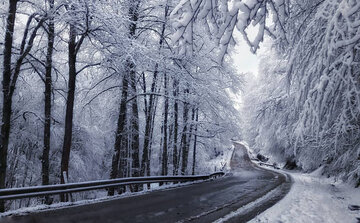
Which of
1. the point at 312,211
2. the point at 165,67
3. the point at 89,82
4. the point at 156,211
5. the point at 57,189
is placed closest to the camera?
the point at 156,211

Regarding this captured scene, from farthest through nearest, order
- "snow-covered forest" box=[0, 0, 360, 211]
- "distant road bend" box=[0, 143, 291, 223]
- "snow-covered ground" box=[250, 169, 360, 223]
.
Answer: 1. "snow-covered ground" box=[250, 169, 360, 223]
2. "distant road bend" box=[0, 143, 291, 223]
3. "snow-covered forest" box=[0, 0, 360, 211]

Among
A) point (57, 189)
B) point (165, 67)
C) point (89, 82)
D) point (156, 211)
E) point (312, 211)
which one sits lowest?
point (312, 211)

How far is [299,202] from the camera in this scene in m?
9.86

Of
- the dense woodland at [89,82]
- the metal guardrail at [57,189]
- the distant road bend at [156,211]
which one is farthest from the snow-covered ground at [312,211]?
the metal guardrail at [57,189]

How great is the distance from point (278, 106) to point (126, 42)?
7502 millimetres

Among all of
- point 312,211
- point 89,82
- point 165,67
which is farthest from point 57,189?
point 89,82

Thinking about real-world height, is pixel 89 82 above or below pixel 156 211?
above

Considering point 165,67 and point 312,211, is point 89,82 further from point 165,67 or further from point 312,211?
point 312,211

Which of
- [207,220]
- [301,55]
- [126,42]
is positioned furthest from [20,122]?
[301,55]

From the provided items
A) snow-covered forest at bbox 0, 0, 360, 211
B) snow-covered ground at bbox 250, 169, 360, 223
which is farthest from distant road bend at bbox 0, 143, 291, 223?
snow-covered forest at bbox 0, 0, 360, 211

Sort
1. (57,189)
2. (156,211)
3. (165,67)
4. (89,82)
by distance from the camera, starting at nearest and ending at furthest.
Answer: (156,211), (57,189), (165,67), (89,82)

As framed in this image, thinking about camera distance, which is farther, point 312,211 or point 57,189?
point 312,211

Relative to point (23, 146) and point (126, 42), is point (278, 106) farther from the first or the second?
point (23, 146)

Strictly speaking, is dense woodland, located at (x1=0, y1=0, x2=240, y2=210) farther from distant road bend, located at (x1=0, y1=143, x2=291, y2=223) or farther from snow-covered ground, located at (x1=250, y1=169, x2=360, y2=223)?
snow-covered ground, located at (x1=250, y1=169, x2=360, y2=223)
